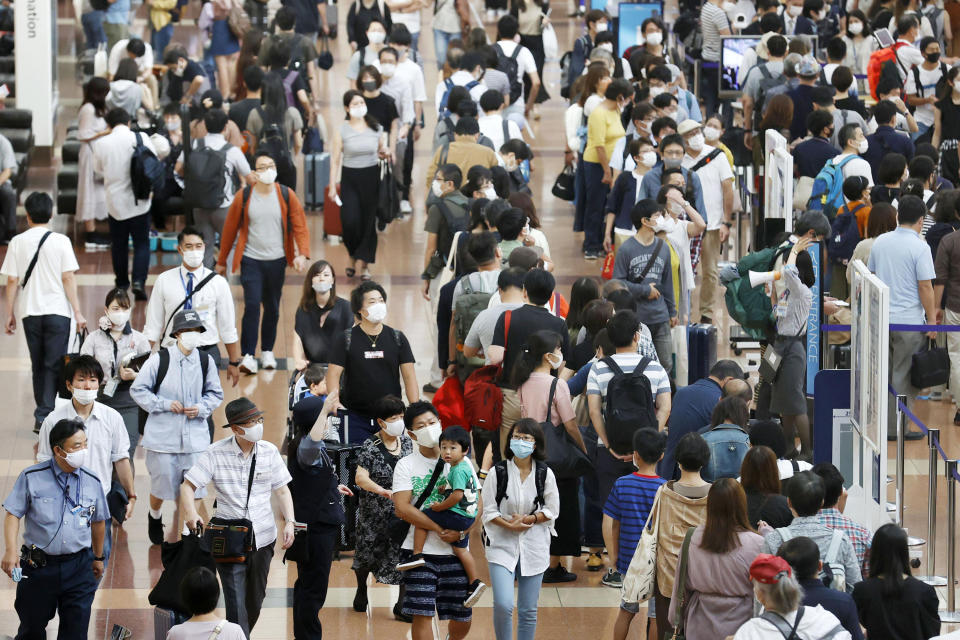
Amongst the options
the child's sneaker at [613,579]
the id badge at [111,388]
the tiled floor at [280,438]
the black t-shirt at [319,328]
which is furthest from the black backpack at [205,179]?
the child's sneaker at [613,579]

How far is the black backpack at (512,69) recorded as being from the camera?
18188 mm

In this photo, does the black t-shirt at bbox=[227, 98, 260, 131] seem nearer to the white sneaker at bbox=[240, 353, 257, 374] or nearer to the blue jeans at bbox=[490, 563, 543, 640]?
the white sneaker at bbox=[240, 353, 257, 374]

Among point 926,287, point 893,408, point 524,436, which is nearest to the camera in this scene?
point 524,436

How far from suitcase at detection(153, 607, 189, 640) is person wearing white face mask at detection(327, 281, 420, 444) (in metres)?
2.07

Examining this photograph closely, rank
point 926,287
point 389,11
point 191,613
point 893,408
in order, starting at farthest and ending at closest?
point 389,11
point 926,287
point 893,408
point 191,613

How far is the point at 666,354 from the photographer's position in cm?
1114

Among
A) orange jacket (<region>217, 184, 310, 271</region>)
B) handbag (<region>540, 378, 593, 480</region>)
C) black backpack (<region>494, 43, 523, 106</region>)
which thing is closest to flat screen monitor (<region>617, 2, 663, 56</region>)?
black backpack (<region>494, 43, 523, 106</region>)

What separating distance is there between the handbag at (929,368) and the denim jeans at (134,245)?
6.90 m

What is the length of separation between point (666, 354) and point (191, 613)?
4.97 meters

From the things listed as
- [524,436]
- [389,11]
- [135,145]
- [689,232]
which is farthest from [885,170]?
[389,11]

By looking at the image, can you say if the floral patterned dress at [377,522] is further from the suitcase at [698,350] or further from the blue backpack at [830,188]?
the blue backpack at [830,188]

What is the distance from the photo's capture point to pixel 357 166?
1457 centimetres

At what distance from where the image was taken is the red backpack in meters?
9.33

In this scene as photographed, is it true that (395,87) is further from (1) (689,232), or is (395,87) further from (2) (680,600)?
(2) (680,600)
